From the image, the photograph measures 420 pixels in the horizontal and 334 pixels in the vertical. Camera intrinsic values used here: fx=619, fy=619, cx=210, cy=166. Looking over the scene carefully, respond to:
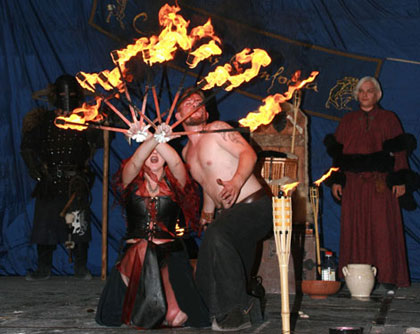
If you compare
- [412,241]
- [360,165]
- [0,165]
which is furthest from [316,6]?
[0,165]

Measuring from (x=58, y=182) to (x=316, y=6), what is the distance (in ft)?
11.9

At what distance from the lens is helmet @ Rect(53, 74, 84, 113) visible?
23.1 ft

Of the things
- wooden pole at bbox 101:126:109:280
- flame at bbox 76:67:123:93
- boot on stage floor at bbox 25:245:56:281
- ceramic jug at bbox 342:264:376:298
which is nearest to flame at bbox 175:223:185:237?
flame at bbox 76:67:123:93

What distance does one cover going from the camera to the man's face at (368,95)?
6.54 metres

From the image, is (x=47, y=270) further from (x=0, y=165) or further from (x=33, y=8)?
(x=33, y=8)

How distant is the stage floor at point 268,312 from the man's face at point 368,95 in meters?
1.93

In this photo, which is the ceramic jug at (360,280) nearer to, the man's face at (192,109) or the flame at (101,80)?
the man's face at (192,109)

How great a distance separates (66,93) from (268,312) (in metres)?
3.72

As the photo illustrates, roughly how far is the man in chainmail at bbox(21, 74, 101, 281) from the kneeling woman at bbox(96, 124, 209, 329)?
9.90 ft

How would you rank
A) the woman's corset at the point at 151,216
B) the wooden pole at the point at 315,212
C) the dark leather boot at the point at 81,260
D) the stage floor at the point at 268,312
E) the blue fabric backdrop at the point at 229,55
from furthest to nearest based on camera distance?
the dark leather boot at the point at 81,260
the blue fabric backdrop at the point at 229,55
the wooden pole at the point at 315,212
the woman's corset at the point at 151,216
the stage floor at the point at 268,312

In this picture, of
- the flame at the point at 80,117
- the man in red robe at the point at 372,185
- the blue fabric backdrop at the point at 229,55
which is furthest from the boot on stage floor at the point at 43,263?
the man in red robe at the point at 372,185

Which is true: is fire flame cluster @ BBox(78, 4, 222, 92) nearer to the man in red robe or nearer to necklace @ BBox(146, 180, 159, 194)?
necklace @ BBox(146, 180, 159, 194)

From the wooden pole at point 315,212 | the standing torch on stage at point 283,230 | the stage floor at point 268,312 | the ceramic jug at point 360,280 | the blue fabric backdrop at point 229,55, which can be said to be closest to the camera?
the standing torch on stage at point 283,230

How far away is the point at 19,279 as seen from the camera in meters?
7.21
